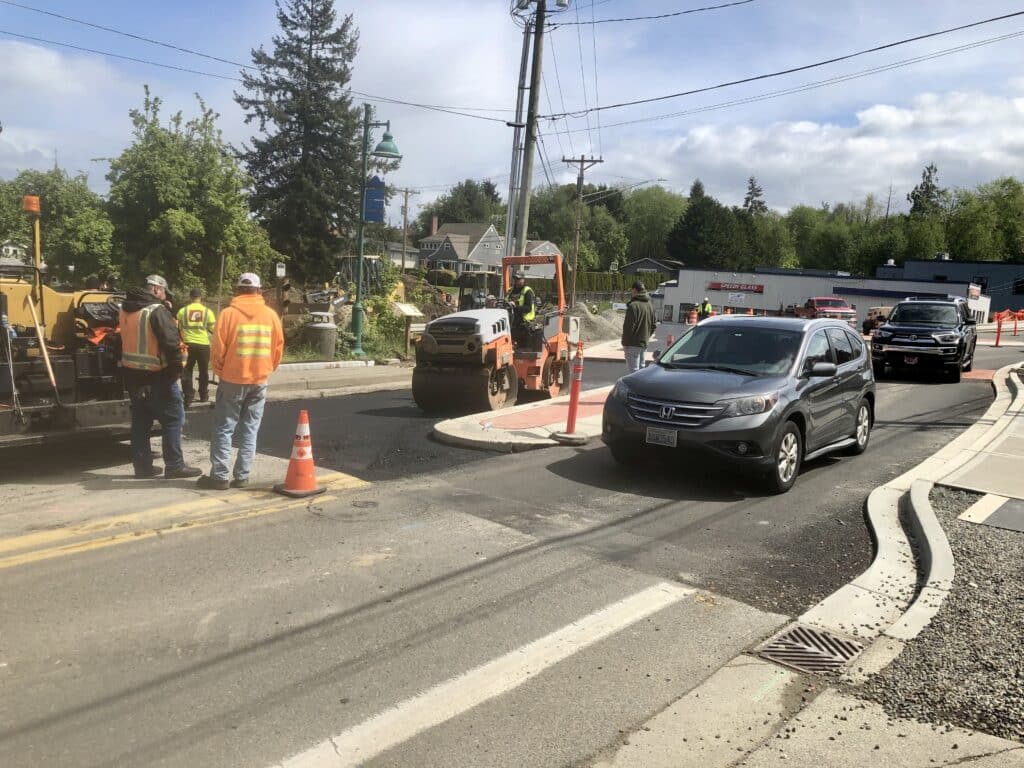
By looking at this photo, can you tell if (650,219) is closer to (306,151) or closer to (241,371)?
(306,151)

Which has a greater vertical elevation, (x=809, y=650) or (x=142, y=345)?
(x=142, y=345)

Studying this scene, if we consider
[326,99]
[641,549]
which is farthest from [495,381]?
[326,99]

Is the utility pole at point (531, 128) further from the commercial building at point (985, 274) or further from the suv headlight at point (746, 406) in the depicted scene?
the commercial building at point (985, 274)

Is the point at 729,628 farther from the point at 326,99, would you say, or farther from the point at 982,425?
the point at 326,99

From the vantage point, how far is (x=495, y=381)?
12023 mm

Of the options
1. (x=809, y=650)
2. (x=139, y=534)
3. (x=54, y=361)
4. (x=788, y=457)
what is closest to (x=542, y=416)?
(x=788, y=457)

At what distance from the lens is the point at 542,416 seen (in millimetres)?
11367

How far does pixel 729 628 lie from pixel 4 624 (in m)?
3.98

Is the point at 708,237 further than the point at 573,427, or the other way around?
the point at 708,237

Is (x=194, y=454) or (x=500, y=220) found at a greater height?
(x=500, y=220)

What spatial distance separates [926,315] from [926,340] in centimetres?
152

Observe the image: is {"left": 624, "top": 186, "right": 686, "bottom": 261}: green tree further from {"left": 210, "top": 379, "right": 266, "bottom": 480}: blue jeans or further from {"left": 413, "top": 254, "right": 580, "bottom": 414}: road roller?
{"left": 210, "top": 379, "right": 266, "bottom": 480}: blue jeans

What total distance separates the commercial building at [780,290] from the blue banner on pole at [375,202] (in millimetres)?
35890

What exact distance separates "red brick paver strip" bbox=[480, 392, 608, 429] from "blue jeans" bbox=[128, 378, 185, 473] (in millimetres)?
4079
